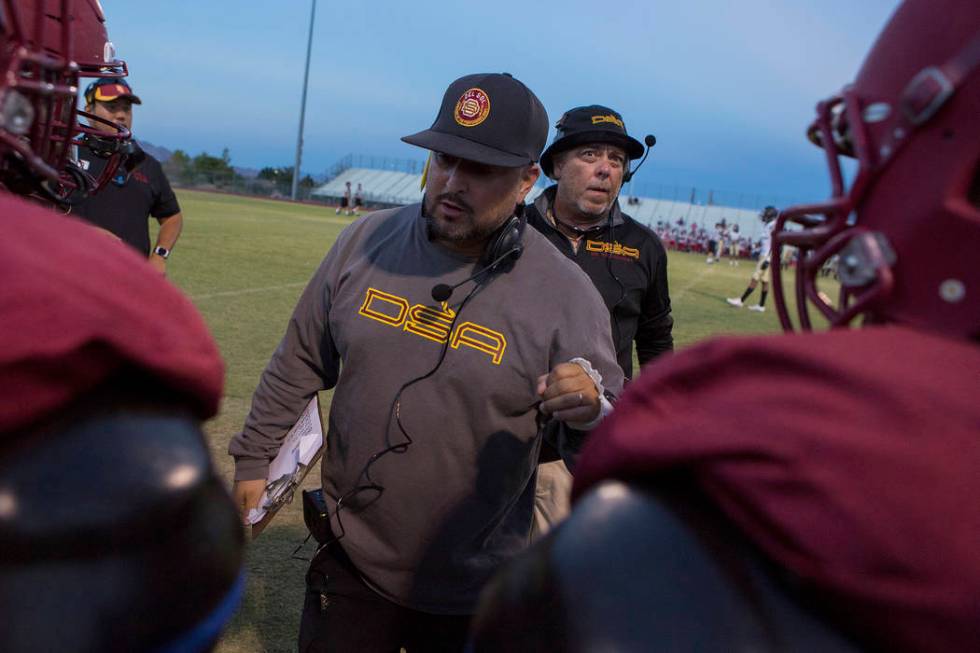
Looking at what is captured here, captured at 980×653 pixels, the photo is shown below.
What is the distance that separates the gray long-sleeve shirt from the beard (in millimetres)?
64

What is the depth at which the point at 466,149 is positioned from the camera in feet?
8.14

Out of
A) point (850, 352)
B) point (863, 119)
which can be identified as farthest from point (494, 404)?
point (850, 352)

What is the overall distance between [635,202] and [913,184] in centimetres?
6044

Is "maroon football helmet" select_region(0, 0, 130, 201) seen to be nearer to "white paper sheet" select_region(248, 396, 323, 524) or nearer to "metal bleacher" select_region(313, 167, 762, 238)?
"white paper sheet" select_region(248, 396, 323, 524)

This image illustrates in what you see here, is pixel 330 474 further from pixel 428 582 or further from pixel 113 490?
pixel 113 490

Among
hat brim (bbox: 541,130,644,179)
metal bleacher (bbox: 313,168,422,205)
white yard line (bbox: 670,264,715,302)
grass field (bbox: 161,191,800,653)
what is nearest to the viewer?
grass field (bbox: 161,191,800,653)

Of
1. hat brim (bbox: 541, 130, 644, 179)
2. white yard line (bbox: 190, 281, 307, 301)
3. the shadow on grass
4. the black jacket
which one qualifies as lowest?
white yard line (bbox: 190, 281, 307, 301)

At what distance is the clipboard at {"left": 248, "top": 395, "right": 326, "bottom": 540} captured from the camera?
2525mm

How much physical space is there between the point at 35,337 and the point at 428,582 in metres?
1.82

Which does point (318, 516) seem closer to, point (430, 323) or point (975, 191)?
point (430, 323)

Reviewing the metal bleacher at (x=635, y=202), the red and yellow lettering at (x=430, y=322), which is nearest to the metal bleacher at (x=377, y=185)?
the metal bleacher at (x=635, y=202)

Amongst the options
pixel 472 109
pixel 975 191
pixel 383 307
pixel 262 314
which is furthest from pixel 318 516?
pixel 262 314

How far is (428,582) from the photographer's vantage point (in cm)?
243

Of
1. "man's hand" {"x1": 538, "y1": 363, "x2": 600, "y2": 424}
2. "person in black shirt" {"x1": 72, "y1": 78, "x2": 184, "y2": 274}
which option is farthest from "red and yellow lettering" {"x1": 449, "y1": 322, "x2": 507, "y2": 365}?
"person in black shirt" {"x1": 72, "y1": 78, "x2": 184, "y2": 274}
